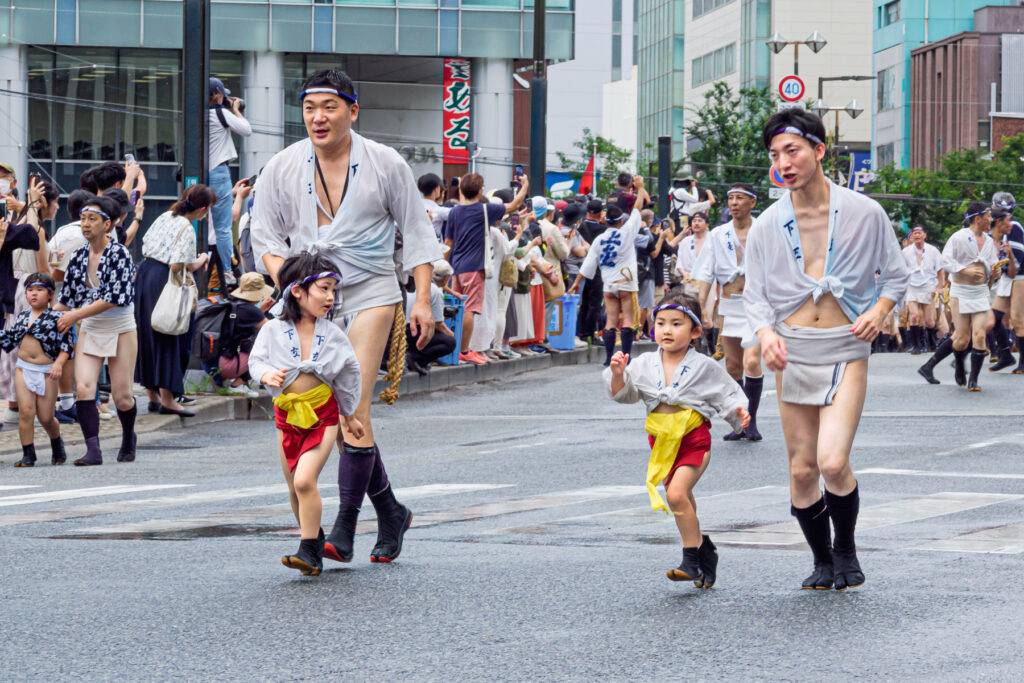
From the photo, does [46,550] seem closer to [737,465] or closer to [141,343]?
[737,465]

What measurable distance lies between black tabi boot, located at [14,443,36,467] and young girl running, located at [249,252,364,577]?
217 inches

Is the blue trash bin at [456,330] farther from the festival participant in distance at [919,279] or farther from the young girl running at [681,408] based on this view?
the young girl running at [681,408]

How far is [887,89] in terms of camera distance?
110 meters

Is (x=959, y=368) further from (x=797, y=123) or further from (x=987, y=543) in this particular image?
(x=797, y=123)

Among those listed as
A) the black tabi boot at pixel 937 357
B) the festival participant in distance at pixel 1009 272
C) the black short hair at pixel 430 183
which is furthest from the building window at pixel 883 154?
the black short hair at pixel 430 183

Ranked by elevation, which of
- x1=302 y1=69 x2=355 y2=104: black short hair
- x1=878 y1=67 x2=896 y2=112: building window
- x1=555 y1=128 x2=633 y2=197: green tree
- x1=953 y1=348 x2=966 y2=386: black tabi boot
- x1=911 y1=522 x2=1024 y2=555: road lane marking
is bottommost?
x1=911 y1=522 x2=1024 y2=555: road lane marking

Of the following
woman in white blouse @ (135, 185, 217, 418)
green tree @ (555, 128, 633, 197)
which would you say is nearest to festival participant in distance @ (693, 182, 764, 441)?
woman in white blouse @ (135, 185, 217, 418)

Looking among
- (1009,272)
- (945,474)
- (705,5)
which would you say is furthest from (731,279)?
(705,5)

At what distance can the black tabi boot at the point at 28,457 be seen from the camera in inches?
473

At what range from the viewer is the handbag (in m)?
13.6

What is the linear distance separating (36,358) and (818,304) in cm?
699

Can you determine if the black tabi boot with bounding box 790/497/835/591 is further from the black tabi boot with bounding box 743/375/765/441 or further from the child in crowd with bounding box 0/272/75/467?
the child in crowd with bounding box 0/272/75/467

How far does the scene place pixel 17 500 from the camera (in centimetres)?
988

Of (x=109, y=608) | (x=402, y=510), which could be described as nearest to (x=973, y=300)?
(x=402, y=510)
